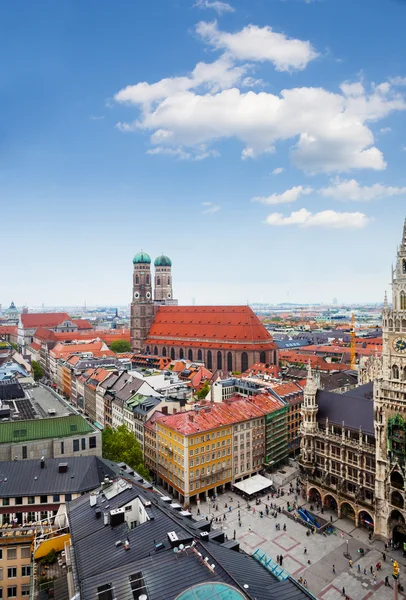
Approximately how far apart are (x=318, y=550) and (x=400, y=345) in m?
28.7

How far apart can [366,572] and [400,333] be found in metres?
29.3

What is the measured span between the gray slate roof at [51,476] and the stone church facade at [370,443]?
34.0 m

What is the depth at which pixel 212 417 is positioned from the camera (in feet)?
254

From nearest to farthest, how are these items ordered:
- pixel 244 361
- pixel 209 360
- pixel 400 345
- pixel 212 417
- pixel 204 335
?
pixel 400 345 < pixel 212 417 < pixel 244 361 < pixel 209 360 < pixel 204 335

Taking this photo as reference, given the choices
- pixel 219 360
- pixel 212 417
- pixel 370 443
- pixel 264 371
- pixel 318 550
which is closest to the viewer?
pixel 318 550

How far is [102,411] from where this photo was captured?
107 meters

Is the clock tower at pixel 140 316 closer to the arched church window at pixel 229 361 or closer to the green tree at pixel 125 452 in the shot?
the arched church window at pixel 229 361

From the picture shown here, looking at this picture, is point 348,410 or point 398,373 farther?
point 348,410

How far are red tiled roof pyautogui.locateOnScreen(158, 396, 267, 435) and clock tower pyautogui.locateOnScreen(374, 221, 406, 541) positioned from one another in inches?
1050

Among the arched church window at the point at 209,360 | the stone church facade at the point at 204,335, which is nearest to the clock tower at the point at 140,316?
the stone church facade at the point at 204,335

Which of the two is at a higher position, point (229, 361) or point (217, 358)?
point (217, 358)

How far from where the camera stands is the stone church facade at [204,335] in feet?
513

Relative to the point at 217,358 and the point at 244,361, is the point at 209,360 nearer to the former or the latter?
the point at 217,358

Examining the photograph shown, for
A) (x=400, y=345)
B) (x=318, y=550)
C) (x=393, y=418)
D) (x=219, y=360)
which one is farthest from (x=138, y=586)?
(x=219, y=360)
